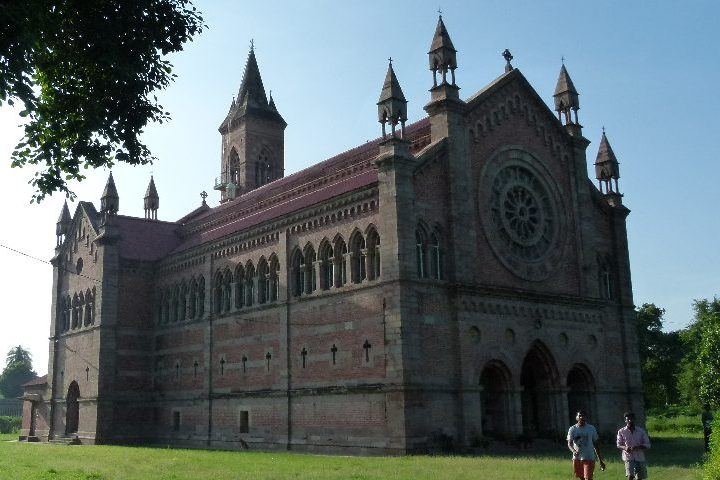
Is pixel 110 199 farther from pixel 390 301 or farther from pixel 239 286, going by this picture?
pixel 390 301

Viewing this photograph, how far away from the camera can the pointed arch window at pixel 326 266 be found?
34906 millimetres

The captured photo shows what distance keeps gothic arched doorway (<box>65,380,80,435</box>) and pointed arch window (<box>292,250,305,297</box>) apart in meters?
21.4

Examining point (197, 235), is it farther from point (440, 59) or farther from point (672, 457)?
point (672, 457)

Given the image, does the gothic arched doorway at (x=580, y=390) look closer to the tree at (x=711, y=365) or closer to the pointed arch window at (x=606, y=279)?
the pointed arch window at (x=606, y=279)

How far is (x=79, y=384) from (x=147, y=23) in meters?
35.8

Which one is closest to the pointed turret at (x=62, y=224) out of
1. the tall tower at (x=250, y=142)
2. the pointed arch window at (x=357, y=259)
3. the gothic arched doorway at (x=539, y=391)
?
the tall tower at (x=250, y=142)

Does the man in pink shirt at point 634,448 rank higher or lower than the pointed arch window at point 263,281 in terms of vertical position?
lower

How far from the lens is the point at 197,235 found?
164 ft

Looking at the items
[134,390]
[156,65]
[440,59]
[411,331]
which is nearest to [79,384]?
[134,390]

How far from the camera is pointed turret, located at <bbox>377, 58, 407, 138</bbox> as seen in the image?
32750 millimetres

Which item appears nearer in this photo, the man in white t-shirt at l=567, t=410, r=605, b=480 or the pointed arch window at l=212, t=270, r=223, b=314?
the man in white t-shirt at l=567, t=410, r=605, b=480

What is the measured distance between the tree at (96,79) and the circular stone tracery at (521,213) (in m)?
19.1

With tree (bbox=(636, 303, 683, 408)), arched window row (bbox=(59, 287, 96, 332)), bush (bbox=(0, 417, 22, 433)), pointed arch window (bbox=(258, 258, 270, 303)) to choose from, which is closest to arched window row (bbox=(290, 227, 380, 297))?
pointed arch window (bbox=(258, 258, 270, 303))

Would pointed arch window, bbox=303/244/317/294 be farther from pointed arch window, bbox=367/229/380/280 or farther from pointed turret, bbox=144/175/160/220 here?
pointed turret, bbox=144/175/160/220
